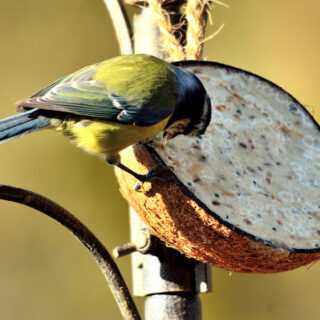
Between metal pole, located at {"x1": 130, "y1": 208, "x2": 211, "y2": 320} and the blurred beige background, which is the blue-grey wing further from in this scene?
the blurred beige background

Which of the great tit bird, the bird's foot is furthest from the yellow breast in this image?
the bird's foot

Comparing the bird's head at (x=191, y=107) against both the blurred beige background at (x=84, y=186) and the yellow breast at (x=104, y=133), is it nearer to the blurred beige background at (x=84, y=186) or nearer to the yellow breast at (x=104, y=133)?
the yellow breast at (x=104, y=133)

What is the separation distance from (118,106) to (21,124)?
0.78 feet

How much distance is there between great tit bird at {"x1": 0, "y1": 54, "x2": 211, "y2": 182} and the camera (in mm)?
2082

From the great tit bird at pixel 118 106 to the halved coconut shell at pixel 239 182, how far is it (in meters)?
0.04

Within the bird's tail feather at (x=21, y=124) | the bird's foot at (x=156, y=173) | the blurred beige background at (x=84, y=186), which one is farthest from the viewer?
the blurred beige background at (x=84, y=186)

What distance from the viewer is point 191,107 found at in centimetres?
208

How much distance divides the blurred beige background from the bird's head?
4.21 feet

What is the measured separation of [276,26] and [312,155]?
56.1 inches

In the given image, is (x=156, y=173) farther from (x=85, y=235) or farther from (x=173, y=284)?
(x=173, y=284)

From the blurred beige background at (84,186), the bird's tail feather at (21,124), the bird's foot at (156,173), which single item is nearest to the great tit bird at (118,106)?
the bird's tail feather at (21,124)

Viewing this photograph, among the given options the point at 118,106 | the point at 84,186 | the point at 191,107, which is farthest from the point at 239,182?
the point at 84,186

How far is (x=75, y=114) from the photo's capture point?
2137mm

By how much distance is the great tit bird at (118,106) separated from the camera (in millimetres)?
2082
